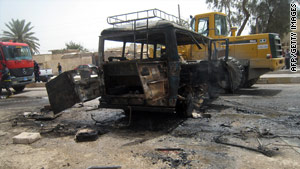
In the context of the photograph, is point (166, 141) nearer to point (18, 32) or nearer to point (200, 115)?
point (200, 115)

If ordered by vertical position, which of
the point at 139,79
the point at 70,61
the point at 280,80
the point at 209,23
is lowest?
the point at 280,80

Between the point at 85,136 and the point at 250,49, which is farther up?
the point at 250,49

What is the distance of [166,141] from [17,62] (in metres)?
12.4

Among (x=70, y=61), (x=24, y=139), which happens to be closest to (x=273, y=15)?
(x=70, y=61)

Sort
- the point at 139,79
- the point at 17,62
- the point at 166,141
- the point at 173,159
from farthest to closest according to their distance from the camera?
the point at 17,62 < the point at 139,79 < the point at 166,141 < the point at 173,159

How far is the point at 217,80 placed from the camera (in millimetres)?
6664

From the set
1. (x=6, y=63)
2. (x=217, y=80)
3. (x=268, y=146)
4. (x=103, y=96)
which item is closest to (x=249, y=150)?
(x=268, y=146)

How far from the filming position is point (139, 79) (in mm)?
4953

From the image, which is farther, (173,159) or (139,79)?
(139,79)

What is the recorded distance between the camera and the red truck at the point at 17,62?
12.6m

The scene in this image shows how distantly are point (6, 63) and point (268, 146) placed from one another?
13.5 metres

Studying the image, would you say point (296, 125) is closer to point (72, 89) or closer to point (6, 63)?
point (72, 89)

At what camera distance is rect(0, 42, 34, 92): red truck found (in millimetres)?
12570

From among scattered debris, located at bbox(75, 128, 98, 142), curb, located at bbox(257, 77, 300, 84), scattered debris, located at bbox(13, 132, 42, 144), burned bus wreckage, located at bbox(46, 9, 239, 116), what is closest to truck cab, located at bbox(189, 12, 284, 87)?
curb, located at bbox(257, 77, 300, 84)
